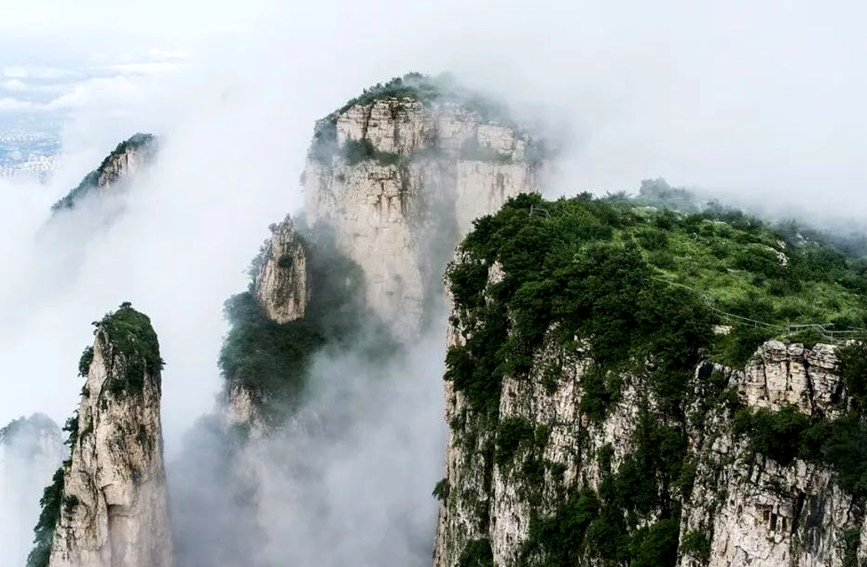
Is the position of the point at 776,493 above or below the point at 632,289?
below

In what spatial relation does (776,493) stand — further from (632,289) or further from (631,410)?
(632,289)

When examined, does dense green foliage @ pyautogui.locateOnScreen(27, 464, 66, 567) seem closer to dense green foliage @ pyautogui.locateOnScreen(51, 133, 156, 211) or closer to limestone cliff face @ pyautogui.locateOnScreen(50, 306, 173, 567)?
limestone cliff face @ pyautogui.locateOnScreen(50, 306, 173, 567)

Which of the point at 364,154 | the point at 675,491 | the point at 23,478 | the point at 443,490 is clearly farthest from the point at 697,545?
the point at 364,154

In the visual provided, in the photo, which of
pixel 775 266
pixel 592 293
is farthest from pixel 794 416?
pixel 775 266

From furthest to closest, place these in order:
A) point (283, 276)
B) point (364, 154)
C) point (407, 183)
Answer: point (407, 183), point (364, 154), point (283, 276)

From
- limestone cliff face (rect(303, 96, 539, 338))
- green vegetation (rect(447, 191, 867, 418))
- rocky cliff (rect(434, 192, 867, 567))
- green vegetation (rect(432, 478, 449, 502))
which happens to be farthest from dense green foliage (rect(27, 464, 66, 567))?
limestone cliff face (rect(303, 96, 539, 338))

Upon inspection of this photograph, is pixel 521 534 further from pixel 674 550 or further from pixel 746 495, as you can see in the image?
pixel 746 495
